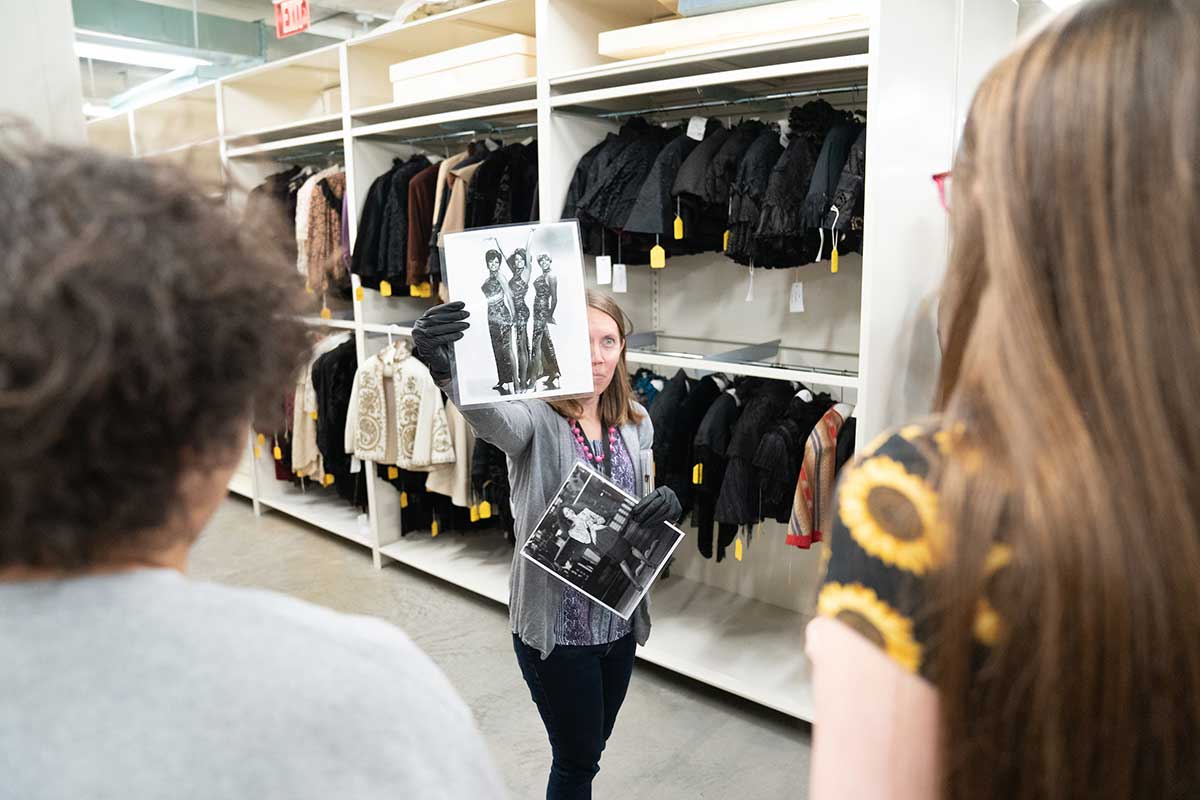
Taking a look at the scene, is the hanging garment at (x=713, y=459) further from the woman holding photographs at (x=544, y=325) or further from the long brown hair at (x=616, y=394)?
the woman holding photographs at (x=544, y=325)

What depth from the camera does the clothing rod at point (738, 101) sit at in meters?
2.84

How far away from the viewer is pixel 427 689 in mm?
550

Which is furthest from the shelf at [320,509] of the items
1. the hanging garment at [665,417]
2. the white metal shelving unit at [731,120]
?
the hanging garment at [665,417]

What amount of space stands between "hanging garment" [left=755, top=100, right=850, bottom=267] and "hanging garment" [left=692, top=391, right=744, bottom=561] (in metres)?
0.60

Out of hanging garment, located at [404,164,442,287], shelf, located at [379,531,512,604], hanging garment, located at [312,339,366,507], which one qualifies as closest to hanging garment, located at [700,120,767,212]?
hanging garment, located at [404,164,442,287]

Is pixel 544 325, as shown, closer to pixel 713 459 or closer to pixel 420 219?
pixel 713 459

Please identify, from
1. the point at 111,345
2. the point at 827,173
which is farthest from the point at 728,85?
the point at 111,345

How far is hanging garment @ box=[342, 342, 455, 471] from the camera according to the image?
379 centimetres

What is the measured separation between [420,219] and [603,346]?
82.6 inches

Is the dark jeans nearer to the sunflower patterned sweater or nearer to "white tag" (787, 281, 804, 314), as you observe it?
Answer: the sunflower patterned sweater

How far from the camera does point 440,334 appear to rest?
1.98m

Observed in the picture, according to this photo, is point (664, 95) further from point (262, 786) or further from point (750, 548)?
point (262, 786)

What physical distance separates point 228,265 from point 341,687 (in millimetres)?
270

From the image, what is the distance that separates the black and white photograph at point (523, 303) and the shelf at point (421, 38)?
5.69 feet
